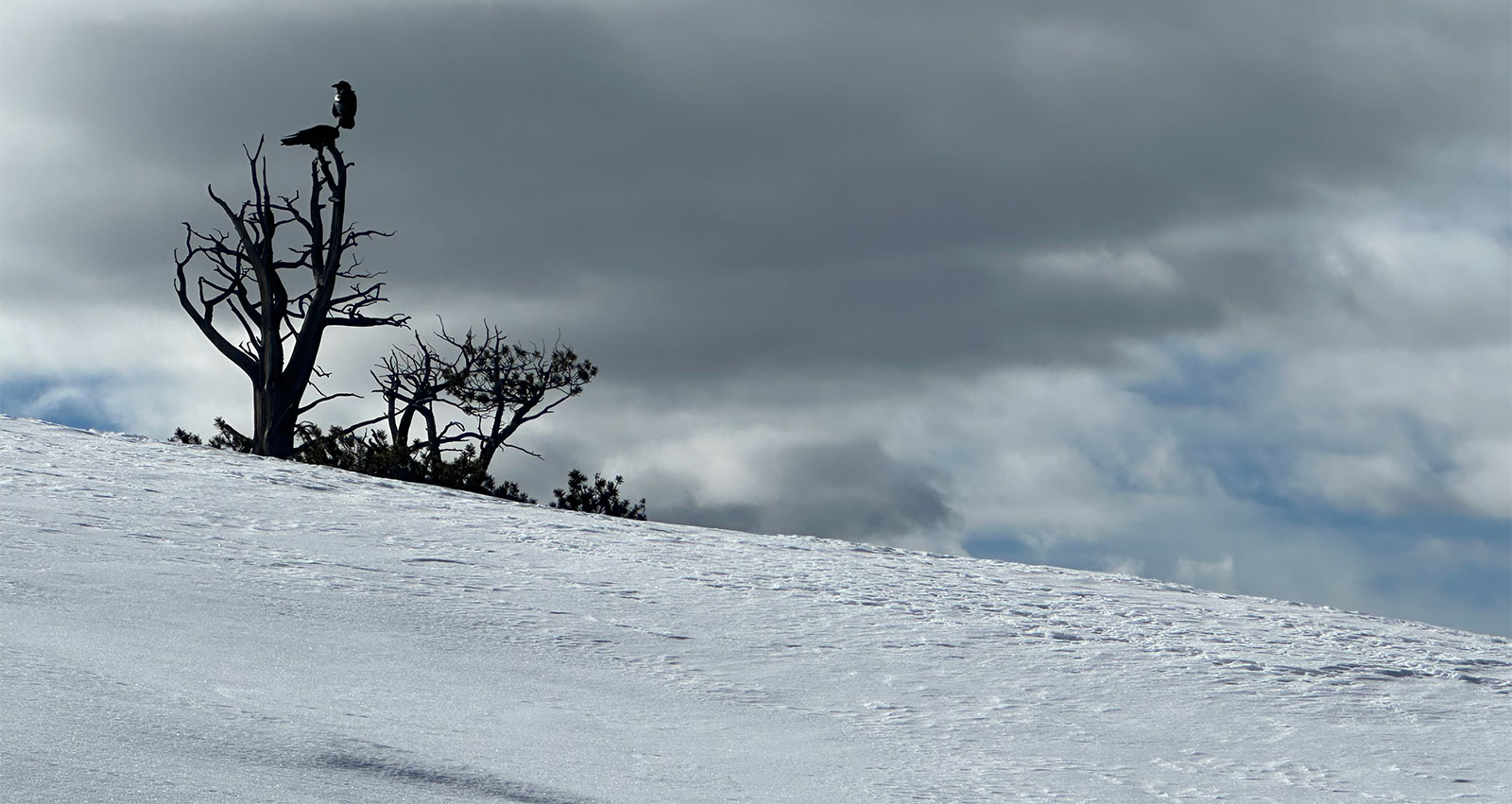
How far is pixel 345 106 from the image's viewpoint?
1941 centimetres

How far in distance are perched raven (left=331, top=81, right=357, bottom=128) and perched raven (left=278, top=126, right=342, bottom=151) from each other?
0.57ft

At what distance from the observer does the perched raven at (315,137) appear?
63.9 feet

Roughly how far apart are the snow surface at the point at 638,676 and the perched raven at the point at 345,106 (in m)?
10.8

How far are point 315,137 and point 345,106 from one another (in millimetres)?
624

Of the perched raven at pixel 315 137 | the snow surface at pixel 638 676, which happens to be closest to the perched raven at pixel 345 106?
the perched raven at pixel 315 137

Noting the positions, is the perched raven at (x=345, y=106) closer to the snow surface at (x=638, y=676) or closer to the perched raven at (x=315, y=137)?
the perched raven at (x=315, y=137)

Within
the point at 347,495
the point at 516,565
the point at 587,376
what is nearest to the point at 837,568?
the point at 516,565

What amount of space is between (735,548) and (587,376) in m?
15.7

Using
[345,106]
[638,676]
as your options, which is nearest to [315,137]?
[345,106]

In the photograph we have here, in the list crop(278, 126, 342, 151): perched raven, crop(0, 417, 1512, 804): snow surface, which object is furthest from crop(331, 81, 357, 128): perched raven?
crop(0, 417, 1512, 804): snow surface

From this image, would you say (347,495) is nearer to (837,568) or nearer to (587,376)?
(837,568)

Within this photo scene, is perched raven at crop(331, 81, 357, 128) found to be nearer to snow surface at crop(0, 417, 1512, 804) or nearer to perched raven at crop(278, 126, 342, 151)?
perched raven at crop(278, 126, 342, 151)

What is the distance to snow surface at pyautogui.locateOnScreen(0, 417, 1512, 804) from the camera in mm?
4562

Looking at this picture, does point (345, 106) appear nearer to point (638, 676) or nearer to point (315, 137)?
point (315, 137)
